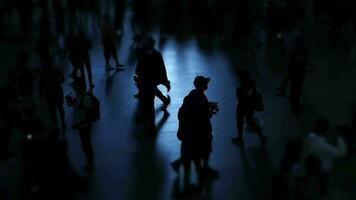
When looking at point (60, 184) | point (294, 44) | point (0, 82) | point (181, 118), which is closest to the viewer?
point (60, 184)

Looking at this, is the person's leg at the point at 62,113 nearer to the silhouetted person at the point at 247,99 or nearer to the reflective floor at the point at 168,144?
the reflective floor at the point at 168,144

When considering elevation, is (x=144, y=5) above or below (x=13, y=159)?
above

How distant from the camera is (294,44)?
34.2 feet

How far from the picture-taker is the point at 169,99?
11.0 m

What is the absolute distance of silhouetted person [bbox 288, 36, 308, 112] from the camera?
33.2ft

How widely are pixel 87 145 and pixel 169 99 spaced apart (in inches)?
124

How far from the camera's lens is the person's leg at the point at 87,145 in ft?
26.3

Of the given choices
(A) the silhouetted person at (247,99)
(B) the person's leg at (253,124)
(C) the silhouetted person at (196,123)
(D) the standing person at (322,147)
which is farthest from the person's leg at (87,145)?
(D) the standing person at (322,147)

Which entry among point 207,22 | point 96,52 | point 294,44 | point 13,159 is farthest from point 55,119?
point 207,22

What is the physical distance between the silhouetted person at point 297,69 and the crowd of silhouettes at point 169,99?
2cm

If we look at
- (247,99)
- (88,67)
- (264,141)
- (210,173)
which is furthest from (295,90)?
(88,67)

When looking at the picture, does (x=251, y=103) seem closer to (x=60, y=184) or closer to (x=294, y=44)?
(x=294, y=44)

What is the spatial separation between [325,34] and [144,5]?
18.1ft

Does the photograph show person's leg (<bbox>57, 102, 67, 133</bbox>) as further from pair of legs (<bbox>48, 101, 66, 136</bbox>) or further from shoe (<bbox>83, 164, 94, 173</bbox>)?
shoe (<bbox>83, 164, 94, 173</bbox>)
